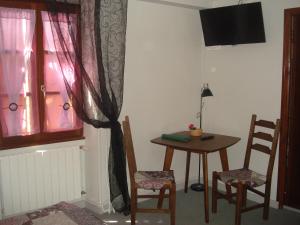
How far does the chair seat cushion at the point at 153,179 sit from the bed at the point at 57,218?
0.89 meters

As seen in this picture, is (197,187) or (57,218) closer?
(57,218)

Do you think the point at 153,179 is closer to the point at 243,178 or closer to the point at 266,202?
the point at 243,178

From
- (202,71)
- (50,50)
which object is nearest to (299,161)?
(202,71)

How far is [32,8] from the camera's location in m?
2.90

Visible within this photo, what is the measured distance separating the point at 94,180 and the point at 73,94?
915 millimetres

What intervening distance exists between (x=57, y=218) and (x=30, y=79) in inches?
55.2

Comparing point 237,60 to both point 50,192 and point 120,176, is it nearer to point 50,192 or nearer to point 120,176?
point 120,176

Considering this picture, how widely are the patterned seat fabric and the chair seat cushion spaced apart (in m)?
0.52

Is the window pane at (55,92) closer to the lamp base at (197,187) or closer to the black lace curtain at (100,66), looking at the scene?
the black lace curtain at (100,66)

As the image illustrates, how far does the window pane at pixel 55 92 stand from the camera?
300 centimetres

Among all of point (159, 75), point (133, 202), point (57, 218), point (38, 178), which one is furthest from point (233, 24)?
point (57, 218)

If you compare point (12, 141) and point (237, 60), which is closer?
point (12, 141)

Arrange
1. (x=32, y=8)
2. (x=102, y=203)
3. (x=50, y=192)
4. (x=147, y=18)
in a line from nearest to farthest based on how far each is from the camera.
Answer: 1. (x=32, y=8)
2. (x=50, y=192)
3. (x=102, y=203)
4. (x=147, y=18)

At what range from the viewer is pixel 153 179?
308cm
